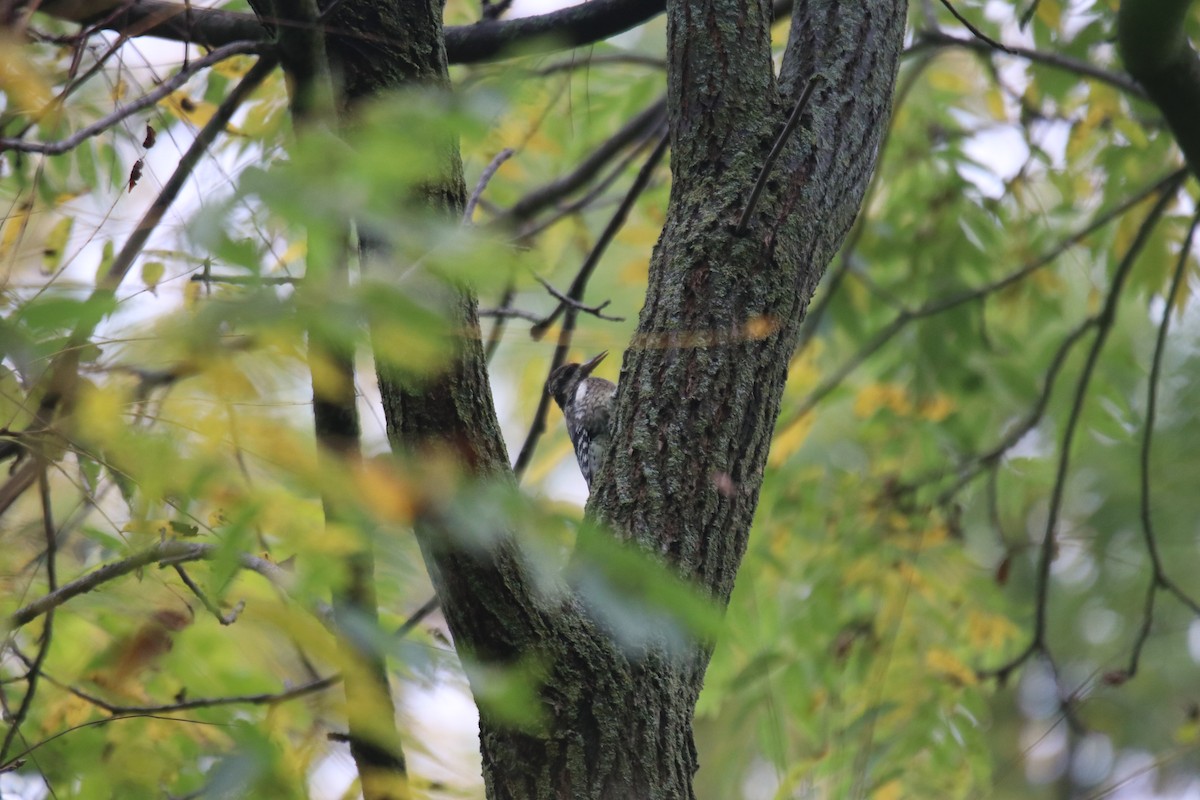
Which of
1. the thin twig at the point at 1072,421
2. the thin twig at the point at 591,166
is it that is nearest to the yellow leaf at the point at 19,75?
the thin twig at the point at 591,166

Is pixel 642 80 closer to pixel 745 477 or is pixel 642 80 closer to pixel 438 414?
pixel 745 477

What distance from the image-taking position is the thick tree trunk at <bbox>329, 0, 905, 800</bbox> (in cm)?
162

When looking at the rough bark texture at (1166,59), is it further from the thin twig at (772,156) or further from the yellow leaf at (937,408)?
the yellow leaf at (937,408)

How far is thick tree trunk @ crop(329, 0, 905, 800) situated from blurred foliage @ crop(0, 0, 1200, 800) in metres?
0.08

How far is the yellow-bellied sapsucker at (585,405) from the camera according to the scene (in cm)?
463

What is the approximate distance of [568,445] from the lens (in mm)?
4926

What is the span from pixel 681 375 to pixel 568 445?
2976 mm

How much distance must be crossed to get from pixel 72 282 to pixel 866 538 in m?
3.88

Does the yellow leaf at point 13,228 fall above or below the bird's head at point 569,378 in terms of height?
below

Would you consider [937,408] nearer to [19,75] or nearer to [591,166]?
[591,166]

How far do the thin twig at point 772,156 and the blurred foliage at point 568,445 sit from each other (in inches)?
17.4

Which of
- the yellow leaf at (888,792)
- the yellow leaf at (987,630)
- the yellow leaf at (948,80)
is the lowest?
the yellow leaf at (888,792)

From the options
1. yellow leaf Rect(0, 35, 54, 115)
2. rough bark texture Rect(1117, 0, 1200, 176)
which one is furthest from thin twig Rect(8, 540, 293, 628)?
rough bark texture Rect(1117, 0, 1200, 176)

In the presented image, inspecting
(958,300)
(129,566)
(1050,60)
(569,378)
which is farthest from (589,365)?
(129,566)
